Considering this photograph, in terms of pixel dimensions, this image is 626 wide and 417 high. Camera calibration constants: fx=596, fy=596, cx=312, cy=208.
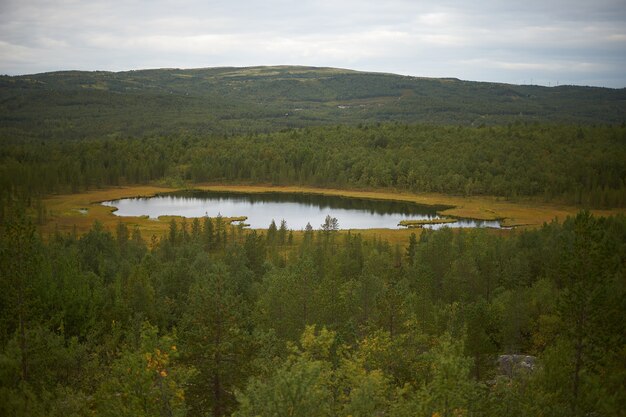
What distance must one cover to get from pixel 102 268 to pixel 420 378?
1394 inches

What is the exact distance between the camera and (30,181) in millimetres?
137250

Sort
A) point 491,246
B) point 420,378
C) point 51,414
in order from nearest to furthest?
point 51,414
point 420,378
point 491,246

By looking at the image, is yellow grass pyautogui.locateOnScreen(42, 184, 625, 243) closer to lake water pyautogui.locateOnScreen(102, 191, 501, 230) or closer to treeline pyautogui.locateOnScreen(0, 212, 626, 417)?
lake water pyautogui.locateOnScreen(102, 191, 501, 230)

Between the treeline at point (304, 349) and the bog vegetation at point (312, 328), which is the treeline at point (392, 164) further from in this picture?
the treeline at point (304, 349)

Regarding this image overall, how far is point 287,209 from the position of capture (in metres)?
136

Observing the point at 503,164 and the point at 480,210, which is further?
the point at 503,164

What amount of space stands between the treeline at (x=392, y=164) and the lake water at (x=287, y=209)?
19517 mm

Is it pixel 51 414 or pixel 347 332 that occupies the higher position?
pixel 51 414

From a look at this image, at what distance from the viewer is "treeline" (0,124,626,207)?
479ft

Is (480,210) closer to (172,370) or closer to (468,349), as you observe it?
(468,349)

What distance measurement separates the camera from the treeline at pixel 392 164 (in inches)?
5753

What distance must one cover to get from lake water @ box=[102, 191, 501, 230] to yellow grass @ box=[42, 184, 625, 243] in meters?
4.51

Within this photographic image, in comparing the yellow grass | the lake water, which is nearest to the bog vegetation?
the yellow grass

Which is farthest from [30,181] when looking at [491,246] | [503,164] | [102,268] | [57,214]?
[503,164]
